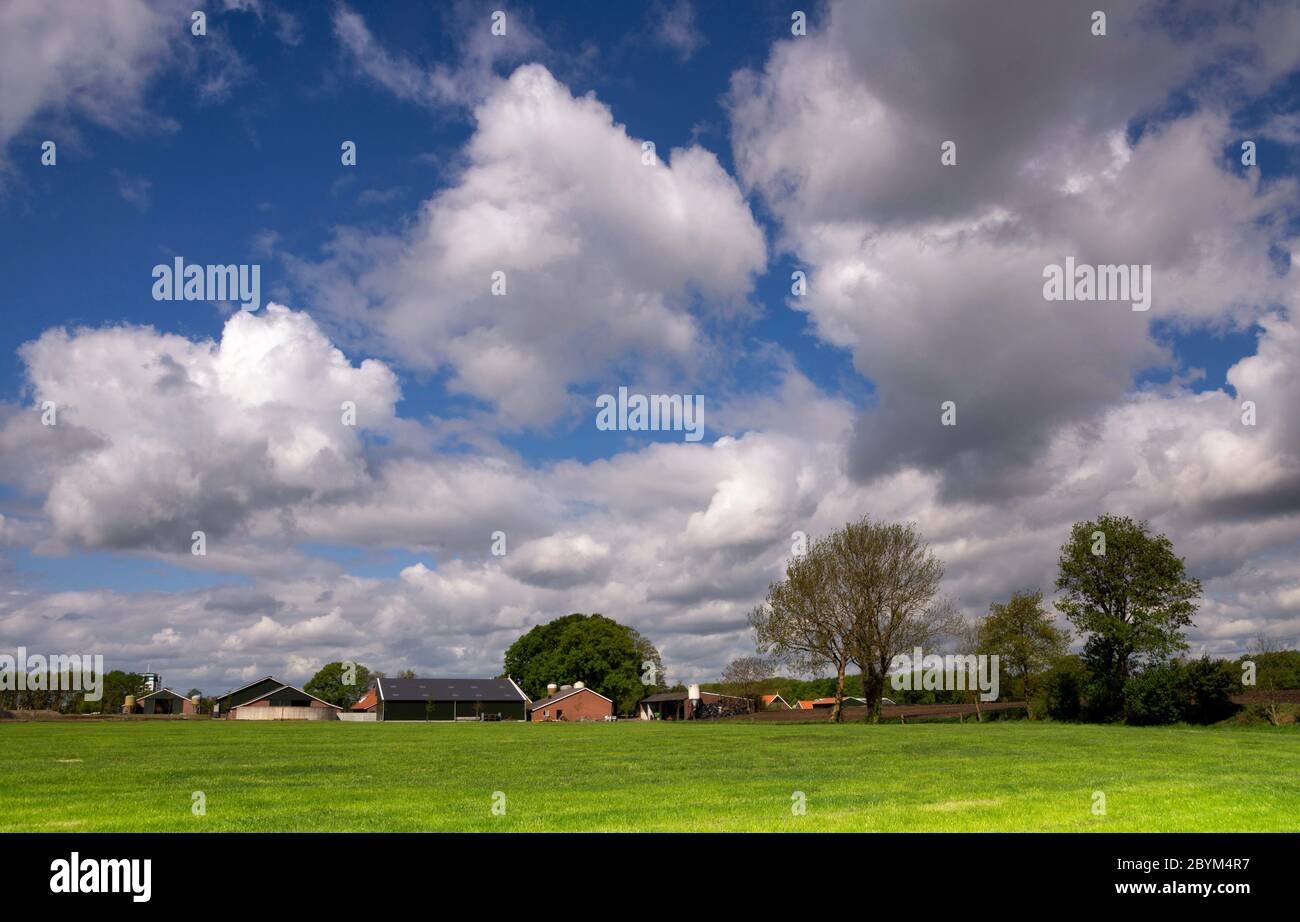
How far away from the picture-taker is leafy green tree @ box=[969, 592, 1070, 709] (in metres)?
94.9

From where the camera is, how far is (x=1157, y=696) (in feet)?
219

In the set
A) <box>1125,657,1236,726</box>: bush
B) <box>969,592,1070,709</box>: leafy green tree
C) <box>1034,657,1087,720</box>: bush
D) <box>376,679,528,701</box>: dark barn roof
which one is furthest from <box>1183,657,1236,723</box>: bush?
<box>376,679,528,701</box>: dark barn roof

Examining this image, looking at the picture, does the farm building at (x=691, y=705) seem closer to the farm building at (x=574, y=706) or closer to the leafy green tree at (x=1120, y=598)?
the farm building at (x=574, y=706)

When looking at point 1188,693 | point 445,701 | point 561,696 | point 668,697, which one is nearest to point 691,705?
point 668,697

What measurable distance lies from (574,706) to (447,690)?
21365 mm

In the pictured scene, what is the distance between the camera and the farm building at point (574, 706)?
139625 millimetres

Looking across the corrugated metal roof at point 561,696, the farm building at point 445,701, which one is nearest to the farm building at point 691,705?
the corrugated metal roof at point 561,696

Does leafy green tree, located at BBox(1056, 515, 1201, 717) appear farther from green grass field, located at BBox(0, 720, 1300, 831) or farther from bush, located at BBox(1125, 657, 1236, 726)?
green grass field, located at BBox(0, 720, 1300, 831)

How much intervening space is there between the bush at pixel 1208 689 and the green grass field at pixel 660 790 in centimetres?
3781

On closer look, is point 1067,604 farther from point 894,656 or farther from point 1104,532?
point 894,656
